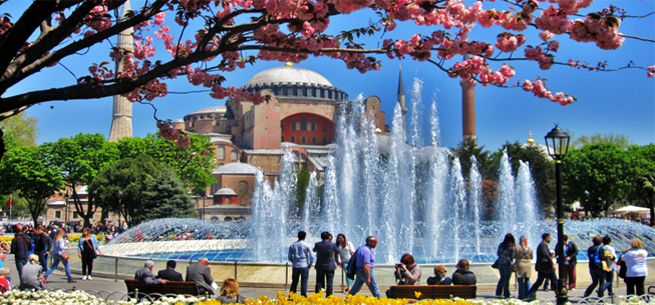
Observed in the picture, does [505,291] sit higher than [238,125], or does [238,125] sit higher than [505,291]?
[238,125]

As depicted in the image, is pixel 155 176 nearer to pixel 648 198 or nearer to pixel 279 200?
pixel 279 200

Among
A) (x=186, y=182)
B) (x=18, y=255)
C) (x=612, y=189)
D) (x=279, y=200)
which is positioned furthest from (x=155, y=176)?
(x=612, y=189)

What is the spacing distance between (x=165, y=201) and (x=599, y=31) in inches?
1053

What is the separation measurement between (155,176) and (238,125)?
29.0m

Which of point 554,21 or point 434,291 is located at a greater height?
point 554,21

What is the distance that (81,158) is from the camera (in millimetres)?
35156

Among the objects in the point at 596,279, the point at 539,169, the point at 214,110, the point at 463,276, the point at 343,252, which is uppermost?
the point at 214,110

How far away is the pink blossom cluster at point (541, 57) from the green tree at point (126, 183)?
26760mm

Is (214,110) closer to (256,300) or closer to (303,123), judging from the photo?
(303,123)

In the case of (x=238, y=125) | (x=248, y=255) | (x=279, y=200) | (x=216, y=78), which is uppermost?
(x=238, y=125)

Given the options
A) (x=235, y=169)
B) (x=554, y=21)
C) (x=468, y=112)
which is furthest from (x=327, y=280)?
(x=235, y=169)

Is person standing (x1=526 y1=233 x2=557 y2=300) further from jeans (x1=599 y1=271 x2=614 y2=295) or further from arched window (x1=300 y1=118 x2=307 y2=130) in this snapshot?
arched window (x1=300 y1=118 x2=307 y2=130)

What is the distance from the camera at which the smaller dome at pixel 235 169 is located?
159 feet

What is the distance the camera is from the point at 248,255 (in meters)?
15.1
